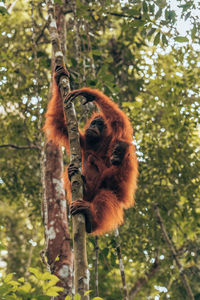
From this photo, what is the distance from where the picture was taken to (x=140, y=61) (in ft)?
22.6

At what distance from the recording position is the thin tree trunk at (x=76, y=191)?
6.91 ft

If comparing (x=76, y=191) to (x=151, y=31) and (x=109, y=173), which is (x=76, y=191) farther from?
(x=151, y=31)

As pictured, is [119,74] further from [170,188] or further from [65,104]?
[65,104]

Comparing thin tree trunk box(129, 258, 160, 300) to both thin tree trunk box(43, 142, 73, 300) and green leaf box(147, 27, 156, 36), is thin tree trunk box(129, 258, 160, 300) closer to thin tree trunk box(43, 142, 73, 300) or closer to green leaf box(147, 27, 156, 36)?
thin tree trunk box(43, 142, 73, 300)

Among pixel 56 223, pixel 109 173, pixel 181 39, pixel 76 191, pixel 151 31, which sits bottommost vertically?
pixel 76 191

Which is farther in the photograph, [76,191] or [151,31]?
[151,31]

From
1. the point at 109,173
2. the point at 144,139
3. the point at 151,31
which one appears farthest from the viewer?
the point at 144,139

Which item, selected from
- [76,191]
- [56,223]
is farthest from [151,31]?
[56,223]

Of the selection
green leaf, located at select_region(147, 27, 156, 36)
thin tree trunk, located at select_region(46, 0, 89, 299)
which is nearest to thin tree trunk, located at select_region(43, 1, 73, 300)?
thin tree trunk, located at select_region(46, 0, 89, 299)

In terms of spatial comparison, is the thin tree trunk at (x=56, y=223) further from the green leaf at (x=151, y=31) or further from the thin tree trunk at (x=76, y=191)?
the green leaf at (x=151, y=31)

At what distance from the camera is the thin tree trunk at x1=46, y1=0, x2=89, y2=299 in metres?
2.11

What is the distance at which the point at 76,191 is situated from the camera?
2.49 m

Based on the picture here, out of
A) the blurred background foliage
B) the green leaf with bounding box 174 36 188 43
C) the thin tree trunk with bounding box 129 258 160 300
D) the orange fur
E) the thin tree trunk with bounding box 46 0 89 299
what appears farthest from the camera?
the thin tree trunk with bounding box 129 258 160 300

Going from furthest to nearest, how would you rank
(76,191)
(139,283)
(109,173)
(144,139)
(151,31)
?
1. (139,283)
2. (144,139)
3. (109,173)
4. (151,31)
5. (76,191)
